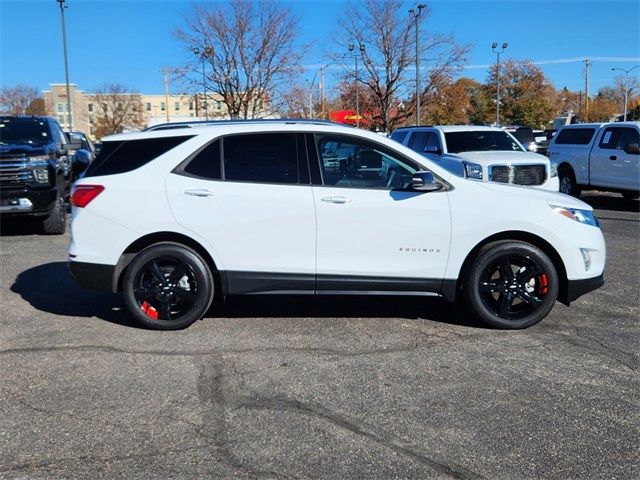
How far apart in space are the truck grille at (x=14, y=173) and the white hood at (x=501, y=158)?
7.39 meters

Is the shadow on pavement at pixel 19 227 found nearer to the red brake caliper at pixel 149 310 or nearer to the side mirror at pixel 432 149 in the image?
the red brake caliper at pixel 149 310

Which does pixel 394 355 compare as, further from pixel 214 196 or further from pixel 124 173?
pixel 124 173

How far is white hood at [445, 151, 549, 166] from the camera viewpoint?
1072cm

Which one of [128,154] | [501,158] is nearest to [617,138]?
[501,158]

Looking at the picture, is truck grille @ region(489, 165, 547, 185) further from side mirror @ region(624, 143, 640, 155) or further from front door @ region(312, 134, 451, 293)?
front door @ region(312, 134, 451, 293)

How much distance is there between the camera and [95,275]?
210 inches

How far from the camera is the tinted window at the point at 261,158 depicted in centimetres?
532

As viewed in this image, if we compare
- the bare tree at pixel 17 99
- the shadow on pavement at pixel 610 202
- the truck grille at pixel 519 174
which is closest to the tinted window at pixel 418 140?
the truck grille at pixel 519 174

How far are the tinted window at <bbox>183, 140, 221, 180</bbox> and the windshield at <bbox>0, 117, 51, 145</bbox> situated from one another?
23.4 feet

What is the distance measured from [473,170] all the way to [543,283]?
5.67m

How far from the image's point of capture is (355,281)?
5.27 metres

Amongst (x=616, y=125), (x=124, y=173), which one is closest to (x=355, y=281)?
(x=124, y=173)

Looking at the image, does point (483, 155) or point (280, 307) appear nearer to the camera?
point (280, 307)

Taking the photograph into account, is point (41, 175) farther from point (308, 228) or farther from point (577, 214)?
point (577, 214)
